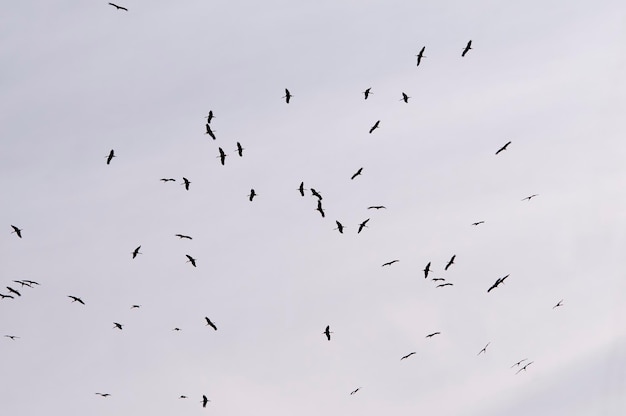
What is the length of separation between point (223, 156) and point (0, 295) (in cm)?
2818

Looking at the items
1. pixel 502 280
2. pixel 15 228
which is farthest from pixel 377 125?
pixel 15 228

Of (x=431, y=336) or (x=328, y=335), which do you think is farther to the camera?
(x=431, y=336)

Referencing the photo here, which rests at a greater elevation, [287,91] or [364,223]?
[287,91]

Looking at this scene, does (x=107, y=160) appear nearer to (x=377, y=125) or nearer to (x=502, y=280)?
Result: (x=377, y=125)

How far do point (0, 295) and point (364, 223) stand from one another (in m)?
38.3

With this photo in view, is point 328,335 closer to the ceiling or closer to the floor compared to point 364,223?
closer to the floor

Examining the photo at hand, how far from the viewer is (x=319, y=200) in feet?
446

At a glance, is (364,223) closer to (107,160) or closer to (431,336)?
(431,336)

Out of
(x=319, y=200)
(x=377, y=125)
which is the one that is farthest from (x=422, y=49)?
(x=319, y=200)

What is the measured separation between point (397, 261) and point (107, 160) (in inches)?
1227

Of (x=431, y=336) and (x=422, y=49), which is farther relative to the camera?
(x=431, y=336)

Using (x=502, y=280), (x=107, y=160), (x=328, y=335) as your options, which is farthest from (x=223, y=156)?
(x=502, y=280)

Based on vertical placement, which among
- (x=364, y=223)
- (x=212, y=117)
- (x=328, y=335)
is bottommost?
(x=328, y=335)

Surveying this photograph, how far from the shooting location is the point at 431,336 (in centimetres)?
14400
